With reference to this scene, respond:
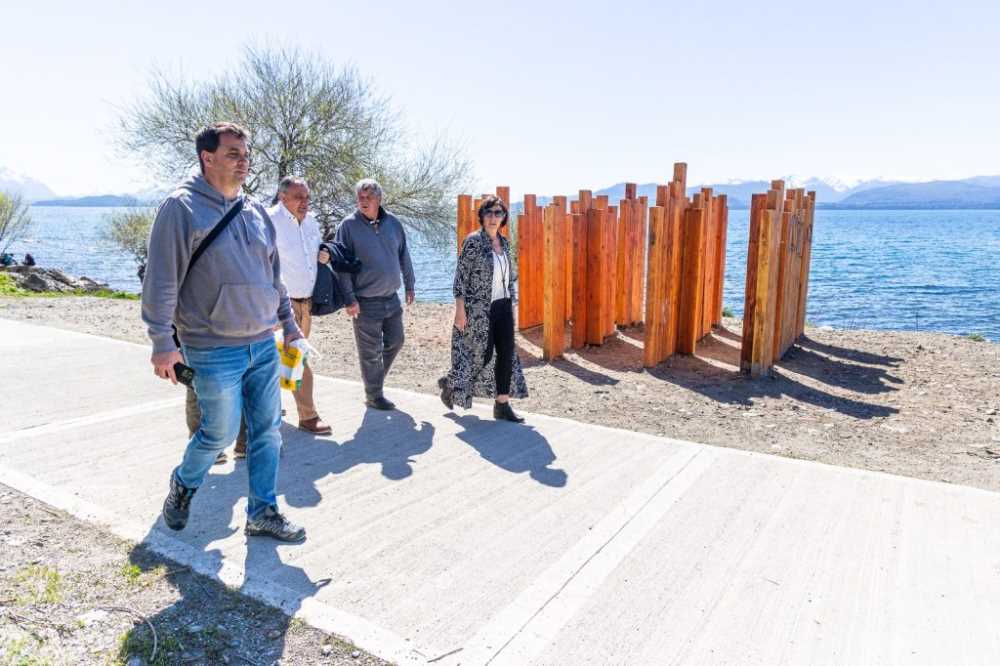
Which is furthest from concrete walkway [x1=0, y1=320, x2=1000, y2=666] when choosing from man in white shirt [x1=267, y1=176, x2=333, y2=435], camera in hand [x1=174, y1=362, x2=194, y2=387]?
camera in hand [x1=174, y1=362, x2=194, y2=387]

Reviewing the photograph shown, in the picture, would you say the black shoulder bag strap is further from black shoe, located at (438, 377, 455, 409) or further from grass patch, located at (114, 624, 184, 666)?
black shoe, located at (438, 377, 455, 409)

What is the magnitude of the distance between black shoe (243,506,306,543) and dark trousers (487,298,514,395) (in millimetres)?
2479

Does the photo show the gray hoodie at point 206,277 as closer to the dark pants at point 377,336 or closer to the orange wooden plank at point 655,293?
the dark pants at point 377,336

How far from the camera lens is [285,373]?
4039 mm

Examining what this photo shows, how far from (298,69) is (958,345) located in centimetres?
1668

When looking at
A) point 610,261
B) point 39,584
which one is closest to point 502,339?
point 39,584

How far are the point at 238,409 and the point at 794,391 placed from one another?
5558 mm

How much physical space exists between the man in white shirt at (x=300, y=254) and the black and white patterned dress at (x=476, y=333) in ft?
3.55

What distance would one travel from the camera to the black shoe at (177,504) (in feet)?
11.5

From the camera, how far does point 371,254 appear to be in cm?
564

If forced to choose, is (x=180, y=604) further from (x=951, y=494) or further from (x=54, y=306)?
(x=54, y=306)

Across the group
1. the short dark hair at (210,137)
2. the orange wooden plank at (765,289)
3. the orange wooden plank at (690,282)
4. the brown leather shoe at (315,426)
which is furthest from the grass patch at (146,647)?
the orange wooden plank at (690,282)

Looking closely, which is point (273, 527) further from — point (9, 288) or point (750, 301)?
point (9, 288)

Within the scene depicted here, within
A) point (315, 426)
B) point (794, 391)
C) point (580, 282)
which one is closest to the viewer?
point (315, 426)
